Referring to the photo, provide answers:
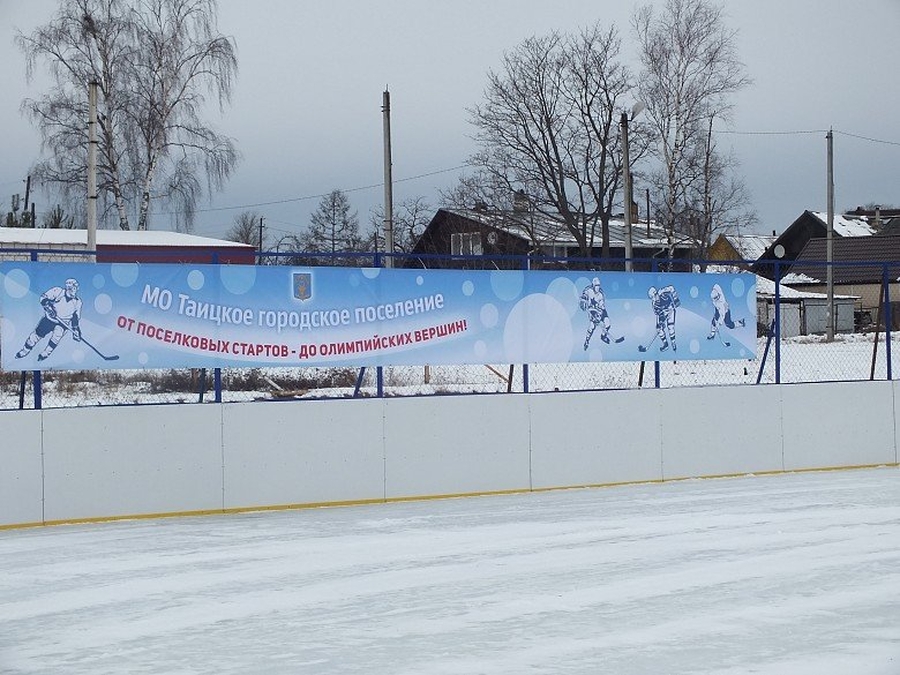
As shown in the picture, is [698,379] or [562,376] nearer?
[562,376]

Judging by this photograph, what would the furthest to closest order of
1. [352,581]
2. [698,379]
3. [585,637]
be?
1. [698,379]
2. [352,581]
3. [585,637]

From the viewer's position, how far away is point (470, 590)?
7.84m

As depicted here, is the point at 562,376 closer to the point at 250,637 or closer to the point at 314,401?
the point at 314,401

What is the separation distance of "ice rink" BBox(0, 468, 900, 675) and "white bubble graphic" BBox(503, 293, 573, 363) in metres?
1.91

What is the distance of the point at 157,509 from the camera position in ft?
37.3

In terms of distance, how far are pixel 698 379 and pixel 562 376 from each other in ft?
9.93

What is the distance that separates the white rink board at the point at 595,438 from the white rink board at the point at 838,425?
1882 millimetres

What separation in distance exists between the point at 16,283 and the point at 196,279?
1.65m

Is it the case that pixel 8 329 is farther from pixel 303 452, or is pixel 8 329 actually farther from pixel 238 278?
pixel 303 452

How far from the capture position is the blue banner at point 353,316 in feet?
36.8

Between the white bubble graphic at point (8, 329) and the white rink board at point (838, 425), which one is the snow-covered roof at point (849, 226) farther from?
the white bubble graphic at point (8, 329)

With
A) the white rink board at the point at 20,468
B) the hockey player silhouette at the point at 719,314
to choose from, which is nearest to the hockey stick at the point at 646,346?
the hockey player silhouette at the point at 719,314

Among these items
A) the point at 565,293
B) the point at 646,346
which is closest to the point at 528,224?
the point at 646,346

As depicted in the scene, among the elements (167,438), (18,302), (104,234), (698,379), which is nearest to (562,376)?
(698,379)
